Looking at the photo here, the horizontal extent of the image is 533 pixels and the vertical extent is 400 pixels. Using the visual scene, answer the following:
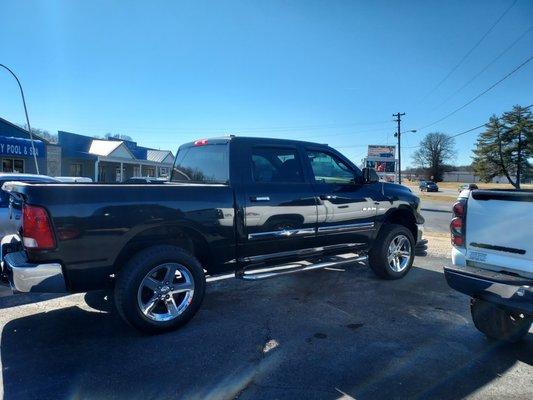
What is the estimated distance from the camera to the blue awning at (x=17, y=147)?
21391mm

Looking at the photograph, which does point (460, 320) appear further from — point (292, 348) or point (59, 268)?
point (59, 268)

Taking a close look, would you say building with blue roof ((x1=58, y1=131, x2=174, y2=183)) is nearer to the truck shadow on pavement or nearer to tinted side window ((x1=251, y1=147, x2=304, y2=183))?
tinted side window ((x1=251, y1=147, x2=304, y2=183))

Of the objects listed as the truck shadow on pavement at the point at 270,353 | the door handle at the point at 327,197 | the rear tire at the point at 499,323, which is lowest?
the truck shadow on pavement at the point at 270,353

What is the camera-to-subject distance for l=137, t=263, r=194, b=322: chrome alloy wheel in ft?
12.4

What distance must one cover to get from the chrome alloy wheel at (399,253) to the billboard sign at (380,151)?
114 ft

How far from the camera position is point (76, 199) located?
338cm

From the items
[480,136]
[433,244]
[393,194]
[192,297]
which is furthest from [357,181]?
[480,136]

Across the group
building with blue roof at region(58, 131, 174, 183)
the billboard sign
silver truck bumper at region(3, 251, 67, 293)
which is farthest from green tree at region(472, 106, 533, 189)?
Result: silver truck bumper at region(3, 251, 67, 293)

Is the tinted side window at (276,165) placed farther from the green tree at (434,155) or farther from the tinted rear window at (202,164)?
the green tree at (434,155)

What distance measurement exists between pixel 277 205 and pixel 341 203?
112 cm

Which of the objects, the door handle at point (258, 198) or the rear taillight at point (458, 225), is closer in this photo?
the rear taillight at point (458, 225)

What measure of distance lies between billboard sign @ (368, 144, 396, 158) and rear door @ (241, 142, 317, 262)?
Result: 36.3 metres

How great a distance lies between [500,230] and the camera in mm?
3285

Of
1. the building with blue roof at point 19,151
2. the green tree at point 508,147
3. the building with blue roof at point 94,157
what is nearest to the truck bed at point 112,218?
the building with blue roof at point 19,151
